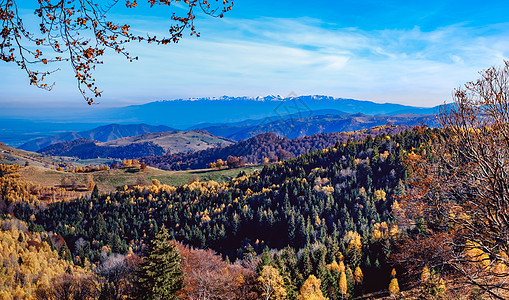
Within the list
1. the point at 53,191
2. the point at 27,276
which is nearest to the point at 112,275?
the point at 27,276

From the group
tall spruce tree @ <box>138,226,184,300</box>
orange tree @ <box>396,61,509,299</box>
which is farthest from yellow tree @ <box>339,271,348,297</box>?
orange tree @ <box>396,61,509,299</box>

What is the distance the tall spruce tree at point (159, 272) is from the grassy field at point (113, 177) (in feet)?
516

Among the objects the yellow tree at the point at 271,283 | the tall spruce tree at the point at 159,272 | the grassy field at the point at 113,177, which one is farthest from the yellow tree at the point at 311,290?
the grassy field at the point at 113,177

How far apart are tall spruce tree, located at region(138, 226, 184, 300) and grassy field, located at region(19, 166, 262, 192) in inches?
6195

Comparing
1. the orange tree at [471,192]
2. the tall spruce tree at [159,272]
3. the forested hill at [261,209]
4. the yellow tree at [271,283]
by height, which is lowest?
the forested hill at [261,209]

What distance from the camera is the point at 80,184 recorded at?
173250mm

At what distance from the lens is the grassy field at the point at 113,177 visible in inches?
6870

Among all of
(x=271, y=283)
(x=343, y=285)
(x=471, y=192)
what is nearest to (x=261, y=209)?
(x=343, y=285)

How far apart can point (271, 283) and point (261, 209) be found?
8981cm

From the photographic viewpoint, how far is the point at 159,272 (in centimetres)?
2828

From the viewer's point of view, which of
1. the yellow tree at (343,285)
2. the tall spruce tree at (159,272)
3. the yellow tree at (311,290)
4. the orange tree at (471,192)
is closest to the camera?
the orange tree at (471,192)

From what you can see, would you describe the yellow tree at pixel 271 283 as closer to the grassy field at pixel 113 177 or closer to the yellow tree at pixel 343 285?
the yellow tree at pixel 343 285

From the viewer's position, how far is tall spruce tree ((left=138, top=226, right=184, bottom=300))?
28.0m

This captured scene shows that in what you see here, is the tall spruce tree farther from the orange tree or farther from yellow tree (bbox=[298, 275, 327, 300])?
A: yellow tree (bbox=[298, 275, 327, 300])
